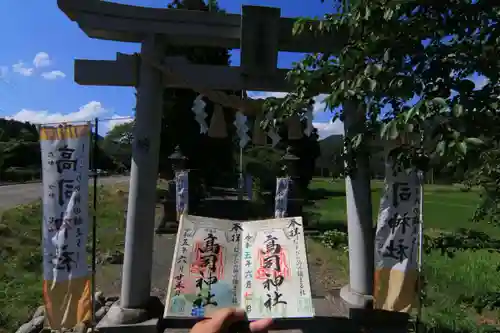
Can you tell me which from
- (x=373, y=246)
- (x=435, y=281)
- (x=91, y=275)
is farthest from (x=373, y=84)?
(x=435, y=281)

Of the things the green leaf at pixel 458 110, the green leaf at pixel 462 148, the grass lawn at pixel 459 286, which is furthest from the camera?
the grass lawn at pixel 459 286

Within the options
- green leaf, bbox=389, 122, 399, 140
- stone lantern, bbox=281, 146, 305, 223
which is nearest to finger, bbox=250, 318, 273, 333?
green leaf, bbox=389, 122, 399, 140

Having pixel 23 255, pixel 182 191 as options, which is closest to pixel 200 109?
pixel 23 255

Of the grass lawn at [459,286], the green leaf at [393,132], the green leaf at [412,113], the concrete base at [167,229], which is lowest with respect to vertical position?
the concrete base at [167,229]

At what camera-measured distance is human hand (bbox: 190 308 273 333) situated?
8.59ft

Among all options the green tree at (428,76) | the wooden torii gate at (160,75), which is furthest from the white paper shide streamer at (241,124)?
the green tree at (428,76)

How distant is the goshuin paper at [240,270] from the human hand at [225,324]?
131 centimetres

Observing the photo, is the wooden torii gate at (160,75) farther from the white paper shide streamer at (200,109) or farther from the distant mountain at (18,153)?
the distant mountain at (18,153)

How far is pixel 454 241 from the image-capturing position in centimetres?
337

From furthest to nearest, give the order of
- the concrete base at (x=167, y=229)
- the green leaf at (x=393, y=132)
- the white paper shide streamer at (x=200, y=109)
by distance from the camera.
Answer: the concrete base at (x=167, y=229) < the white paper shide streamer at (x=200, y=109) < the green leaf at (x=393, y=132)

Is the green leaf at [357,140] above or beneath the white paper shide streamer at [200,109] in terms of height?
beneath

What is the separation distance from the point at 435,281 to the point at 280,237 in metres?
3.91

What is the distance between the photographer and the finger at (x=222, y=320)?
2.62 metres

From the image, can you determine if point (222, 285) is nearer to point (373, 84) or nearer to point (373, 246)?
point (373, 246)
